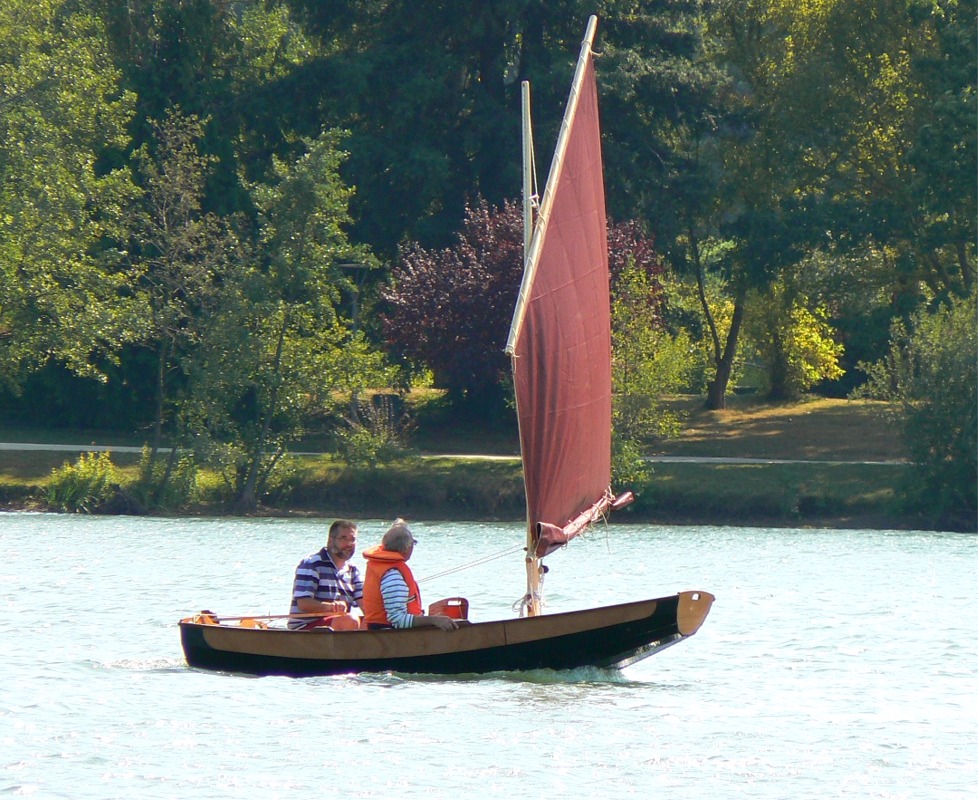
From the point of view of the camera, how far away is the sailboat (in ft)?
52.4

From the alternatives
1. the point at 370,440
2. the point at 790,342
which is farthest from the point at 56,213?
the point at 790,342

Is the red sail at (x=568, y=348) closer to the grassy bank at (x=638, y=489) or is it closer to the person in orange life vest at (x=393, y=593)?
the person in orange life vest at (x=393, y=593)

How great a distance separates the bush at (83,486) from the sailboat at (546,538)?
21.0 meters

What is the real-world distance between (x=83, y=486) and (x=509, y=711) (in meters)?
24.0

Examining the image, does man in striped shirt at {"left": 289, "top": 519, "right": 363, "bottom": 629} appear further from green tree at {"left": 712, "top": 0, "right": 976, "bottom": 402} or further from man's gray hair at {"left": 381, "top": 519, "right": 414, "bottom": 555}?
green tree at {"left": 712, "top": 0, "right": 976, "bottom": 402}

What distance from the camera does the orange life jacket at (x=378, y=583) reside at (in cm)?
1570

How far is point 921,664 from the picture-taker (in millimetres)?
19125

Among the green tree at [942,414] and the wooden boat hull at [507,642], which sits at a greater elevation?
the green tree at [942,414]

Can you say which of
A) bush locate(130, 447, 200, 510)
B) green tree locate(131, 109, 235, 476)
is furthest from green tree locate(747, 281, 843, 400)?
bush locate(130, 447, 200, 510)

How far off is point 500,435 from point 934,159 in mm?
13277

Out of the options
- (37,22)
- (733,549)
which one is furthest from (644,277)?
(37,22)

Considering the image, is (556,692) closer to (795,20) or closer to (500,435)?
(500,435)

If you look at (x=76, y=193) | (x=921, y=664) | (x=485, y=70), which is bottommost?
(x=921, y=664)

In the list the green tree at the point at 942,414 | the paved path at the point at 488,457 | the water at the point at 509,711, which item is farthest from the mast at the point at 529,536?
the paved path at the point at 488,457
